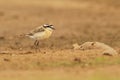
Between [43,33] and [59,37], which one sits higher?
[59,37]

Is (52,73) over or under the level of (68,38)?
under

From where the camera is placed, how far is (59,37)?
20.8 meters

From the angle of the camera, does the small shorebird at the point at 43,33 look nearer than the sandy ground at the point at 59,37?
No

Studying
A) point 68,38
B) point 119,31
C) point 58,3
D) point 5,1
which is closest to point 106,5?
point 58,3

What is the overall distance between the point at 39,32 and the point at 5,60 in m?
1.71

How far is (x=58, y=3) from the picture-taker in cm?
3206

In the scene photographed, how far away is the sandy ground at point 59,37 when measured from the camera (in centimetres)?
1314

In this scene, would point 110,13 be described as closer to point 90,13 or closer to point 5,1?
point 90,13

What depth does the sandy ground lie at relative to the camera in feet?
43.1

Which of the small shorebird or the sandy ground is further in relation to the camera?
the small shorebird

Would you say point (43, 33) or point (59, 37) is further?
point (59, 37)

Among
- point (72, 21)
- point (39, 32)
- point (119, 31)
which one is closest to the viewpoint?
point (39, 32)

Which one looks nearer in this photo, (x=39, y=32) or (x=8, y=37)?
(x=39, y=32)

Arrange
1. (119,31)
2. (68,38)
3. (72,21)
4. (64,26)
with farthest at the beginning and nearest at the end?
(72,21) → (64,26) → (119,31) → (68,38)
